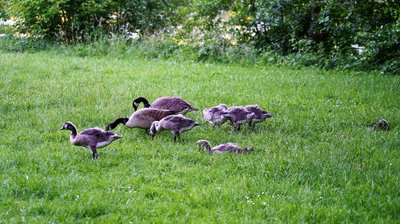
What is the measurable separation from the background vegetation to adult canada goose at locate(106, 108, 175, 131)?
8922 mm

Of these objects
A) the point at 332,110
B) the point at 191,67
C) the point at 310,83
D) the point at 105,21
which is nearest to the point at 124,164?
the point at 332,110

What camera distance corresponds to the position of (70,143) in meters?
9.01

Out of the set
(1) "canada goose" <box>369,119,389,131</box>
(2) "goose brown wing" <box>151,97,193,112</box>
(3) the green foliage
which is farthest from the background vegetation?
(2) "goose brown wing" <box>151,97,193,112</box>

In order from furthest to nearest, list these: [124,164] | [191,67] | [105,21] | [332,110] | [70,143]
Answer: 1. [105,21]
2. [191,67]
3. [332,110]
4. [70,143]
5. [124,164]

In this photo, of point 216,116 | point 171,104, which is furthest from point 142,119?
point 216,116

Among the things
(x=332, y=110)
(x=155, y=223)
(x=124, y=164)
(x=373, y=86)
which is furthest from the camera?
(x=373, y=86)

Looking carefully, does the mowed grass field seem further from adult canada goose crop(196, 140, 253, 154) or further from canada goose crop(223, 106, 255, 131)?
canada goose crop(223, 106, 255, 131)

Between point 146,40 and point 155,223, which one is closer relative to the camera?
point 155,223

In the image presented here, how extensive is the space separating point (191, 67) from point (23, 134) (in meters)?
8.24

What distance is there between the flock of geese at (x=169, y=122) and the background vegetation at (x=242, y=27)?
7927 mm

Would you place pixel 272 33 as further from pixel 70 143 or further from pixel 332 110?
pixel 70 143

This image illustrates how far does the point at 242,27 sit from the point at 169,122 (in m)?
12.2

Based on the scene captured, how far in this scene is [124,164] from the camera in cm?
805

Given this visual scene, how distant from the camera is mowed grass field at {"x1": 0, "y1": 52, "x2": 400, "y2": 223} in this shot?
6473 millimetres
